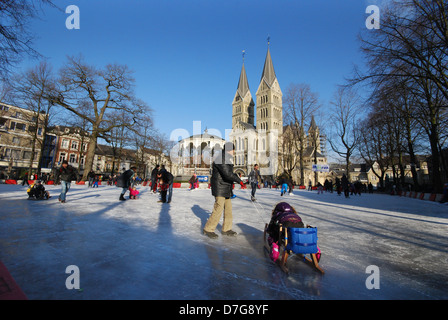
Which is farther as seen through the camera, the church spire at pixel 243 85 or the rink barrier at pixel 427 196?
the church spire at pixel 243 85

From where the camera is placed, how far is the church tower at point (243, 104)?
276 ft

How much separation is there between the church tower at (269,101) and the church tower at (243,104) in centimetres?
964

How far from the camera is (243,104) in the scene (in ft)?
275

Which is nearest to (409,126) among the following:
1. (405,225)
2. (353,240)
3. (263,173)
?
(405,225)

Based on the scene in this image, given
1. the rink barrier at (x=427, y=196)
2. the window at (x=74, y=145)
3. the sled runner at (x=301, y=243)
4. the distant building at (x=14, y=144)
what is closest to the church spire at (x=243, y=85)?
the window at (x=74, y=145)

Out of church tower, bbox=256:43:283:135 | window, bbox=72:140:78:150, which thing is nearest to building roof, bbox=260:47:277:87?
church tower, bbox=256:43:283:135

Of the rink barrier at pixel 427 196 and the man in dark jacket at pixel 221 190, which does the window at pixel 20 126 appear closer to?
the man in dark jacket at pixel 221 190

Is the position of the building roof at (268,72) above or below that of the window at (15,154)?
above

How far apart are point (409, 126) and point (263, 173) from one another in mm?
43497

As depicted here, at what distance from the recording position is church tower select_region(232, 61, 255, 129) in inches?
3312

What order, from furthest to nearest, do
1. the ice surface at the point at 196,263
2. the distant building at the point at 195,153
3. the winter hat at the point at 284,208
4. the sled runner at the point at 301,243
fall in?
the distant building at the point at 195,153 → the winter hat at the point at 284,208 → the sled runner at the point at 301,243 → the ice surface at the point at 196,263

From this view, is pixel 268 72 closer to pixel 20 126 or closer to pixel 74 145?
pixel 74 145

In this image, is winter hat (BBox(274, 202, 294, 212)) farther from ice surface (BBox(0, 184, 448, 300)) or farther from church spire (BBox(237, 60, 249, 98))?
church spire (BBox(237, 60, 249, 98))
